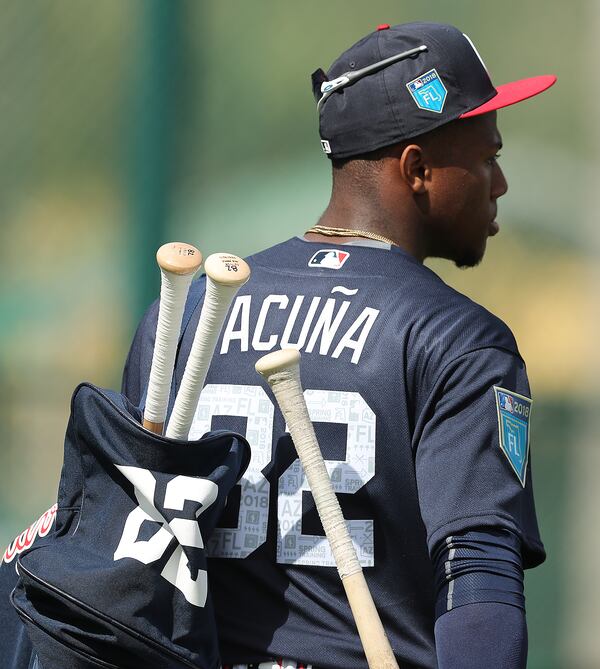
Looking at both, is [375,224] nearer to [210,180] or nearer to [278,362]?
[278,362]

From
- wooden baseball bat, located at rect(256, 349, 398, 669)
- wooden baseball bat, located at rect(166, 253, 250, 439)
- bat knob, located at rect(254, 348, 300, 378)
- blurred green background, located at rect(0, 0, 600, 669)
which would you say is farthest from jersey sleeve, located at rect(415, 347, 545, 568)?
blurred green background, located at rect(0, 0, 600, 669)

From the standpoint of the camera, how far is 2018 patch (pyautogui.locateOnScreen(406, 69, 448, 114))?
219 cm

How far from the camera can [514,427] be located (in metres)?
1.87

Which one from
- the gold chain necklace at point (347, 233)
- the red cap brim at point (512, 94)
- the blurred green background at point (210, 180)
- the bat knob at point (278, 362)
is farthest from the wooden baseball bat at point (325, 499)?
the blurred green background at point (210, 180)

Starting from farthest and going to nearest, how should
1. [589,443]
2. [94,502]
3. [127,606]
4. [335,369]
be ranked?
[589,443] < [335,369] < [94,502] < [127,606]

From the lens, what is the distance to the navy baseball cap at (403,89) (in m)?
2.20

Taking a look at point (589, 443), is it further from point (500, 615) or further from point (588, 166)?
point (500, 615)

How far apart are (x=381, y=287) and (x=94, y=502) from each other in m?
0.60

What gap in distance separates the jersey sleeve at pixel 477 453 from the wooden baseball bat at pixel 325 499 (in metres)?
0.13

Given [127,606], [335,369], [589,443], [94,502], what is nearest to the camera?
[127,606]

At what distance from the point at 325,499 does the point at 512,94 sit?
0.97m

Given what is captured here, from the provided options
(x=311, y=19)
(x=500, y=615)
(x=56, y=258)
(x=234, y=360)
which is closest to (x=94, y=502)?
(x=234, y=360)

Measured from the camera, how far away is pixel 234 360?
6.62 feet

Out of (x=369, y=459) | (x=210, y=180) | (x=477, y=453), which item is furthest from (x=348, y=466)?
(x=210, y=180)
